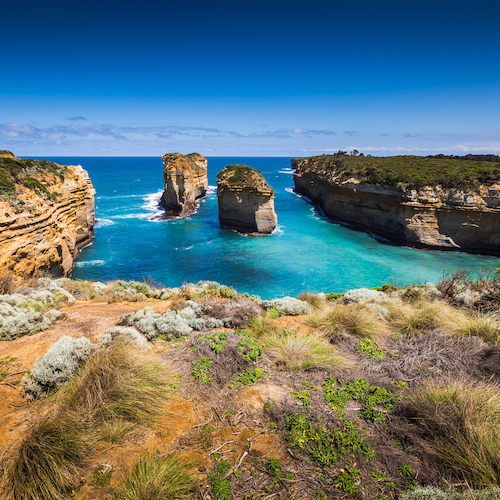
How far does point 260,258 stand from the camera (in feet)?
83.9

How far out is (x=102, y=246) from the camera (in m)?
28.0

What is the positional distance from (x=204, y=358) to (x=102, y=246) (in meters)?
27.0

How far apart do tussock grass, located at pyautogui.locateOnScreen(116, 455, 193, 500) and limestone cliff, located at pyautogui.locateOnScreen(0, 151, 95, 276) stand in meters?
11.9

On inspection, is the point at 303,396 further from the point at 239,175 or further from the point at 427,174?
the point at 427,174

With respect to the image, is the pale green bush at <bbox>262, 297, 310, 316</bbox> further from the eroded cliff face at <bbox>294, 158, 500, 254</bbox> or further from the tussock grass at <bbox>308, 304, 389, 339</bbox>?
the eroded cliff face at <bbox>294, 158, 500, 254</bbox>

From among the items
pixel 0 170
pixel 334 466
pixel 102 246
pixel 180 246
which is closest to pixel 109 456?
pixel 334 466

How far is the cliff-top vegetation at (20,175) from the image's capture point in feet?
43.1

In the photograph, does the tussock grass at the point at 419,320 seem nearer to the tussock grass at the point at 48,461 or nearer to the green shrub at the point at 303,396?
the green shrub at the point at 303,396

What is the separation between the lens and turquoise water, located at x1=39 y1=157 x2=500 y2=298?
21359 mm

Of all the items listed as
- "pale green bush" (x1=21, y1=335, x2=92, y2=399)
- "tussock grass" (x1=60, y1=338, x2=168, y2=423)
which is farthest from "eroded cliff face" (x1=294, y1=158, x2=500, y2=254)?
"pale green bush" (x1=21, y1=335, x2=92, y2=399)

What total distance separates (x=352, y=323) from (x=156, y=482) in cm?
531

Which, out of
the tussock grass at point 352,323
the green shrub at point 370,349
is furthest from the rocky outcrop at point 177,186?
the green shrub at point 370,349

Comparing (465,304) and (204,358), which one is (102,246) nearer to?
(204,358)

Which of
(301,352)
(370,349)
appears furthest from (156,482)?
(370,349)
